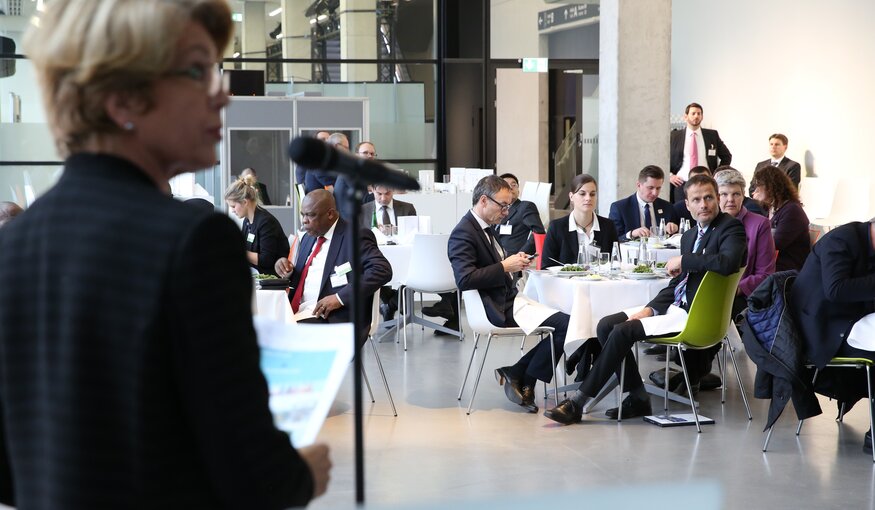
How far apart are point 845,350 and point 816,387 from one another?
303 mm

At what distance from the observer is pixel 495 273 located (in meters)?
6.02

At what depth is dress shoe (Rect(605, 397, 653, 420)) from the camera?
595cm

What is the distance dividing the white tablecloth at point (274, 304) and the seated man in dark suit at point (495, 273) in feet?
3.23

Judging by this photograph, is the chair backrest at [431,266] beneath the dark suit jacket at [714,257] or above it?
beneath

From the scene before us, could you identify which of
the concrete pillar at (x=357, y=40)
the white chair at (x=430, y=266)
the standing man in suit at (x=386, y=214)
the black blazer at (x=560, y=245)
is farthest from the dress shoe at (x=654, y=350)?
the concrete pillar at (x=357, y=40)

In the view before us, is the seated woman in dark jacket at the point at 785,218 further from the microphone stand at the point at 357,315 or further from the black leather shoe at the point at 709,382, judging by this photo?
the microphone stand at the point at 357,315

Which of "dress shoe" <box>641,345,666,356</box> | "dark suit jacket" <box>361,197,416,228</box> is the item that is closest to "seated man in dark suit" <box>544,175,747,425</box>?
"dress shoe" <box>641,345,666,356</box>

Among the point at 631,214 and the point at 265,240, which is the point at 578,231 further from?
the point at 265,240

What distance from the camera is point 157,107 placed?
121 centimetres

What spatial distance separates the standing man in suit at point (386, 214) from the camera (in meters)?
9.21

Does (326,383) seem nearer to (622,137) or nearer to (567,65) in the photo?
(622,137)

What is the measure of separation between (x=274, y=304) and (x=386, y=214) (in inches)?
143

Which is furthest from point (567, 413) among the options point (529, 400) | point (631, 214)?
point (631, 214)

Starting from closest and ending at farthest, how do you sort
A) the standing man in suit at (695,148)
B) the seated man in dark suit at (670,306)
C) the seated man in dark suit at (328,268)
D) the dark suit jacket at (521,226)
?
the seated man in dark suit at (670,306) < the seated man in dark suit at (328,268) < the dark suit jacket at (521,226) < the standing man in suit at (695,148)
